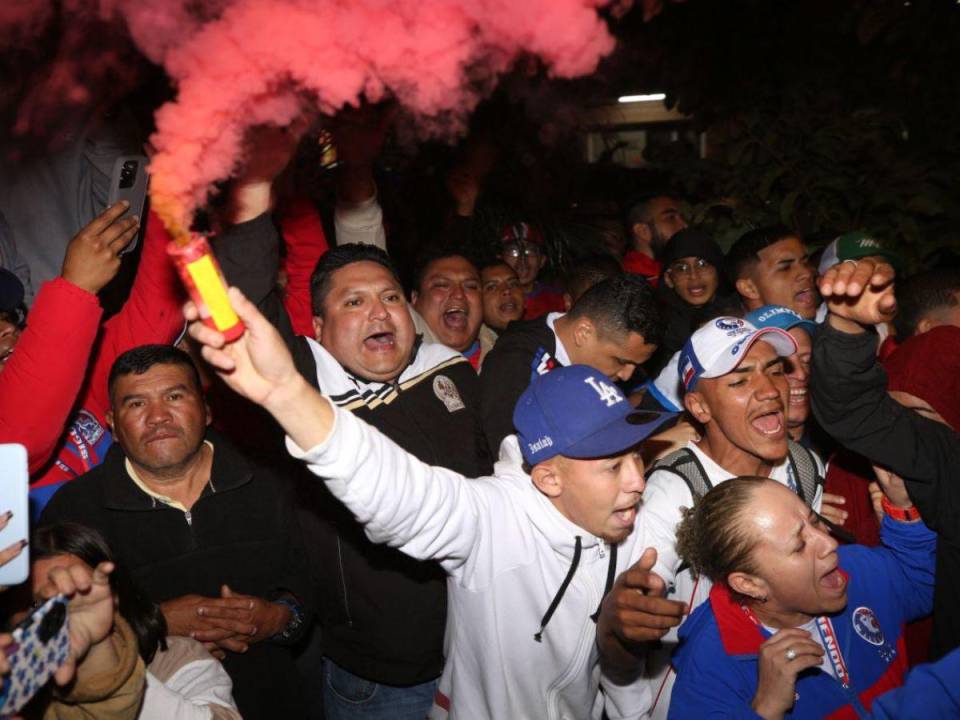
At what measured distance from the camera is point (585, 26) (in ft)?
9.64

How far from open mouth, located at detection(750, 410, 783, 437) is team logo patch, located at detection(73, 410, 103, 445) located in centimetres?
289

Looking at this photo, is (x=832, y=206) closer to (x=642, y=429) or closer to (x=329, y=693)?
(x=642, y=429)

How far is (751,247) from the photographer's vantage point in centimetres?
550

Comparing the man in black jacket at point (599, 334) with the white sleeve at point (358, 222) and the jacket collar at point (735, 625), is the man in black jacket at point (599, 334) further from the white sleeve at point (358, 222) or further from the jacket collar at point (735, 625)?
the jacket collar at point (735, 625)

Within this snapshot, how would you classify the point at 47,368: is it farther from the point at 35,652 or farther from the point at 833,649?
the point at 833,649

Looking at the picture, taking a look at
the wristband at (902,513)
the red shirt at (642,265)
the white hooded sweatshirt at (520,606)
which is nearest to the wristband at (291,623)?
the white hooded sweatshirt at (520,606)

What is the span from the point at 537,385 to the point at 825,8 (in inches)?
264

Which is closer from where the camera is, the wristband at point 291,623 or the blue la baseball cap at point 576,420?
the blue la baseball cap at point 576,420

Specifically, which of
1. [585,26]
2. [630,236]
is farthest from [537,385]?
[630,236]

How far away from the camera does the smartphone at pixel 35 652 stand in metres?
1.84

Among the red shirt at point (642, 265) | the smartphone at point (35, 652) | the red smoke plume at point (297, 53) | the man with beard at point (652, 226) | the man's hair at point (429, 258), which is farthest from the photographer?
the man with beard at point (652, 226)

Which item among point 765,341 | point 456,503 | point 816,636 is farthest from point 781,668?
point 765,341

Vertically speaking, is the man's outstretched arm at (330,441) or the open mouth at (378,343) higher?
the open mouth at (378,343)

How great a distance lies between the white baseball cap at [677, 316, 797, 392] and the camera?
3389mm
